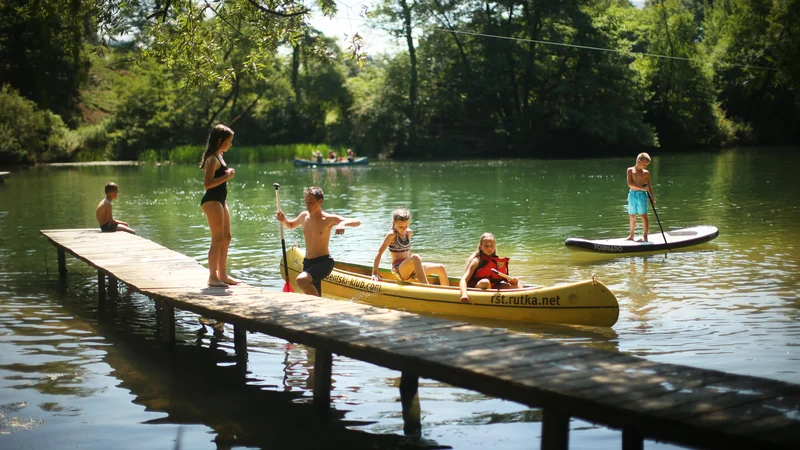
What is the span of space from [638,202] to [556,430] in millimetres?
10699

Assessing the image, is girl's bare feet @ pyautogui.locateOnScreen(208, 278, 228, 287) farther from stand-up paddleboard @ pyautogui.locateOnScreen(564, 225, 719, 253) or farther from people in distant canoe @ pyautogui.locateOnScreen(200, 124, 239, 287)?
stand-up paddleboard @ pyautogui.locateOnScreen(564, 225, 719, 253)

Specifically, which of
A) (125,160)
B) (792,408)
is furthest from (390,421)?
(125,160)

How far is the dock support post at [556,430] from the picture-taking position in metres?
4.73

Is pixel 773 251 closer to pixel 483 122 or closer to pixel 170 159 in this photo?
pixel 483 122

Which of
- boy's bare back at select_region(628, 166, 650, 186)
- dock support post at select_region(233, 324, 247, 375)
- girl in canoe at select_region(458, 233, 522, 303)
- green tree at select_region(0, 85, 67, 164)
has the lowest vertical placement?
dock support post at select_region(233, 324, 247, 375)

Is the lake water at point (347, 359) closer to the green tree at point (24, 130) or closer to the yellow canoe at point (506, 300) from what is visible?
the yellow canoe at point (506, 300)

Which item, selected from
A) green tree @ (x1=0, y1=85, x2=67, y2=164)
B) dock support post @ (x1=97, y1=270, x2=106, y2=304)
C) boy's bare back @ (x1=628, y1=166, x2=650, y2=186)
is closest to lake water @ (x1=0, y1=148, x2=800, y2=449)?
dock support post @ (x1=97, y1=270, x2=106, y2=304)

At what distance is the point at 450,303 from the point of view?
9.34m

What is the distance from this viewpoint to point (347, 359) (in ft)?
26.2

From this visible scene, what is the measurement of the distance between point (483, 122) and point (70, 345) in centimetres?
4780

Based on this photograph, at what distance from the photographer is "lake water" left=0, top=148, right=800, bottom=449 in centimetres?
609

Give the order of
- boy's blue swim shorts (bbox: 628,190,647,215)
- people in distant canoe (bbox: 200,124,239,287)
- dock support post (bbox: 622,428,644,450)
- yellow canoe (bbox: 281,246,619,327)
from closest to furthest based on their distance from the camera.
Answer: dock support post (bbox: 622,428,644,450)
people in distant canoe (bbox: 200,124,239,287)
yellow canoe (bbox: 281,246,619,327)
boy's blue swim shorts (bbox: 628,190,647,215)

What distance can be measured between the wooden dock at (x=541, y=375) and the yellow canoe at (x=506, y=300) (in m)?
1.91

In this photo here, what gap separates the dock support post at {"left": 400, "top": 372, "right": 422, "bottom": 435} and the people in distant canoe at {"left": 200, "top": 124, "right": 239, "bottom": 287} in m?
3.05
